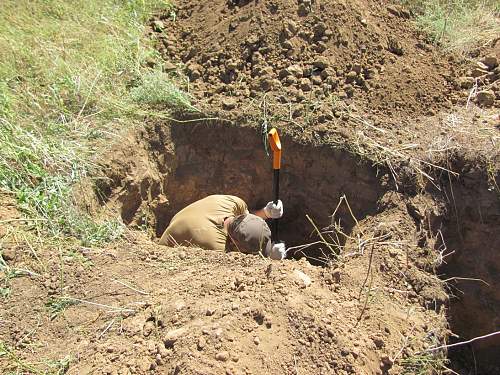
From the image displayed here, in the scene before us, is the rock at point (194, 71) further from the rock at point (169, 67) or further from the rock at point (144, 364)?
the rock at point (144, 364)

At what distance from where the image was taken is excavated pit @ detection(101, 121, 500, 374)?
3223 millimetres

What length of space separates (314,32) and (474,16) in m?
1.47

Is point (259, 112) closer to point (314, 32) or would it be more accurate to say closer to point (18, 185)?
point (314, 32)

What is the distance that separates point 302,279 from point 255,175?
1315 mm

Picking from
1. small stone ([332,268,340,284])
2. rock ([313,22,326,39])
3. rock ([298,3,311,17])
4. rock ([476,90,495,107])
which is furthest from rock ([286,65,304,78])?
small stone ([332,268,340,284])

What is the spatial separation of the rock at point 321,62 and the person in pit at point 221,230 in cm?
121

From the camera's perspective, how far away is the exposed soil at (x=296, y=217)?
7.52 feet

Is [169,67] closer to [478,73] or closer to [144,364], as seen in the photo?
[478,73]

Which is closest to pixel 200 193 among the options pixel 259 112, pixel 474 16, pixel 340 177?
pixel 259 112

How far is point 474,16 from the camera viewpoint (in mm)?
4309

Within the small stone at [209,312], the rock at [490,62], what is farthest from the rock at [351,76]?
the small stone at [209,312]

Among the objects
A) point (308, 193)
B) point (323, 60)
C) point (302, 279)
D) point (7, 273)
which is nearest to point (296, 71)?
point (323, 60)

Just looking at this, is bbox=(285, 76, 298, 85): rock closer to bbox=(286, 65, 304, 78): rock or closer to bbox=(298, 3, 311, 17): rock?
bbox=(286, 65, 304, 78): rock

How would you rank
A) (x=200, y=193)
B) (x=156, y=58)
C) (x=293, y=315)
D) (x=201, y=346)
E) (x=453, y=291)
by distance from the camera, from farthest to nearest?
(x=156, y=58)
(x=200, y=193)
(x=453, y=291)
(x=293, y=315)
(x=201, y=346)
